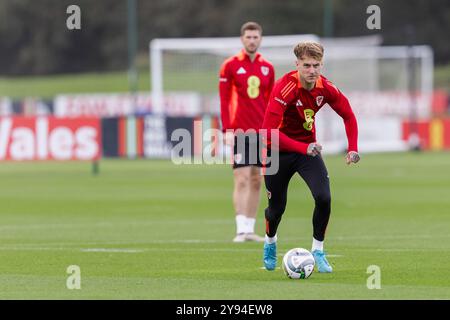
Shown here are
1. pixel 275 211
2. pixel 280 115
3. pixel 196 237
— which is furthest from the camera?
pixel 196 237

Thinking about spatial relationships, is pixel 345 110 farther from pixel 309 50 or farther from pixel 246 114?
pixel 246 114

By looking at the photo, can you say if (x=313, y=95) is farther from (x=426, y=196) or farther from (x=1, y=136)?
(x=1, y=136)

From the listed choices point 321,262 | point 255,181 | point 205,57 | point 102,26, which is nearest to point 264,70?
point 255,181

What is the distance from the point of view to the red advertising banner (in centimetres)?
3069

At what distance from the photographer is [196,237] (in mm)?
16328

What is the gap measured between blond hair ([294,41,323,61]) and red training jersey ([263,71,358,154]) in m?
0.30

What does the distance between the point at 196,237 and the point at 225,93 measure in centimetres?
197

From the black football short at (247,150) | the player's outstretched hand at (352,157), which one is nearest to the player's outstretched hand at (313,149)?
the player's outstretched hand at (352,157)

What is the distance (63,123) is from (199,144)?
11.9ft

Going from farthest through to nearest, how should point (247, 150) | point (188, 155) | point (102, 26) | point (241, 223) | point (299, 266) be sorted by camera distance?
point (102, 26) < point (188, 155) < point (241, 223) < point (247, 150) < point (299, 266)

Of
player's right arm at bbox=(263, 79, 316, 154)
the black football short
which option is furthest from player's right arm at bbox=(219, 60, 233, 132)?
player's right arm at bbox=(263, 79, 316, 154)

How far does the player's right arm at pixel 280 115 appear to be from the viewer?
1195 centimetres

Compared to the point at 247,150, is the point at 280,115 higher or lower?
higher

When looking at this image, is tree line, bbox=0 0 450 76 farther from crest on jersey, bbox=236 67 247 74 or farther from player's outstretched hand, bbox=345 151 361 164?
player's outstretched hand, bbox=345 151 361 164
